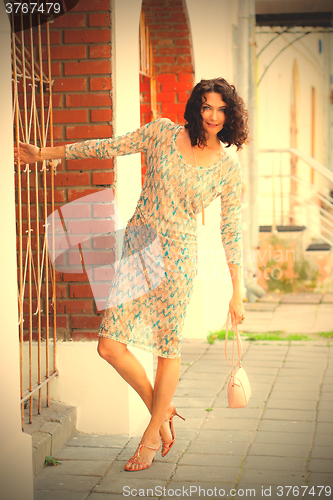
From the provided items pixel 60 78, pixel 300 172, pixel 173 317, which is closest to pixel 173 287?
pixel 173 317

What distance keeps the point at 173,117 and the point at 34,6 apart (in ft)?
9.87

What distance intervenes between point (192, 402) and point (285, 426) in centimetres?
69

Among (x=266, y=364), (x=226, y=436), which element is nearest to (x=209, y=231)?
(x=266, y=364)

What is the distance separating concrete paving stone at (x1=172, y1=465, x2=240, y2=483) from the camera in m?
2.86

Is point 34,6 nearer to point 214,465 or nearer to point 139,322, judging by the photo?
A: point 139,322

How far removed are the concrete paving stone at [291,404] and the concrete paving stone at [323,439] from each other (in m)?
0.47

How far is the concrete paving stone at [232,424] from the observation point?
3574 mm

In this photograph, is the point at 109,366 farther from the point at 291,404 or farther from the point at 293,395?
the point at 293,395

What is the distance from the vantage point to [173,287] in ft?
9.70

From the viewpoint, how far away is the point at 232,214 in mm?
3035

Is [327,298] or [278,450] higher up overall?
[327,298]

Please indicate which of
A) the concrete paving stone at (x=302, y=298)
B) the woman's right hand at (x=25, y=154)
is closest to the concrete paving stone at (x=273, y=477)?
the woman's right hand at (x=25, y=154)

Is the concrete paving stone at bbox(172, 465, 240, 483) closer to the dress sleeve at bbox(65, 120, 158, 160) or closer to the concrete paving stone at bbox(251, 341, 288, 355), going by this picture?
the dress sleeve at bbox(65, 120, 158, 160)

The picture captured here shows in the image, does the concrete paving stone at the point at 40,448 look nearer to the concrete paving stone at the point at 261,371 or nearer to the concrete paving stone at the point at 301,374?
the concrete paving stone at the point at 261,371
